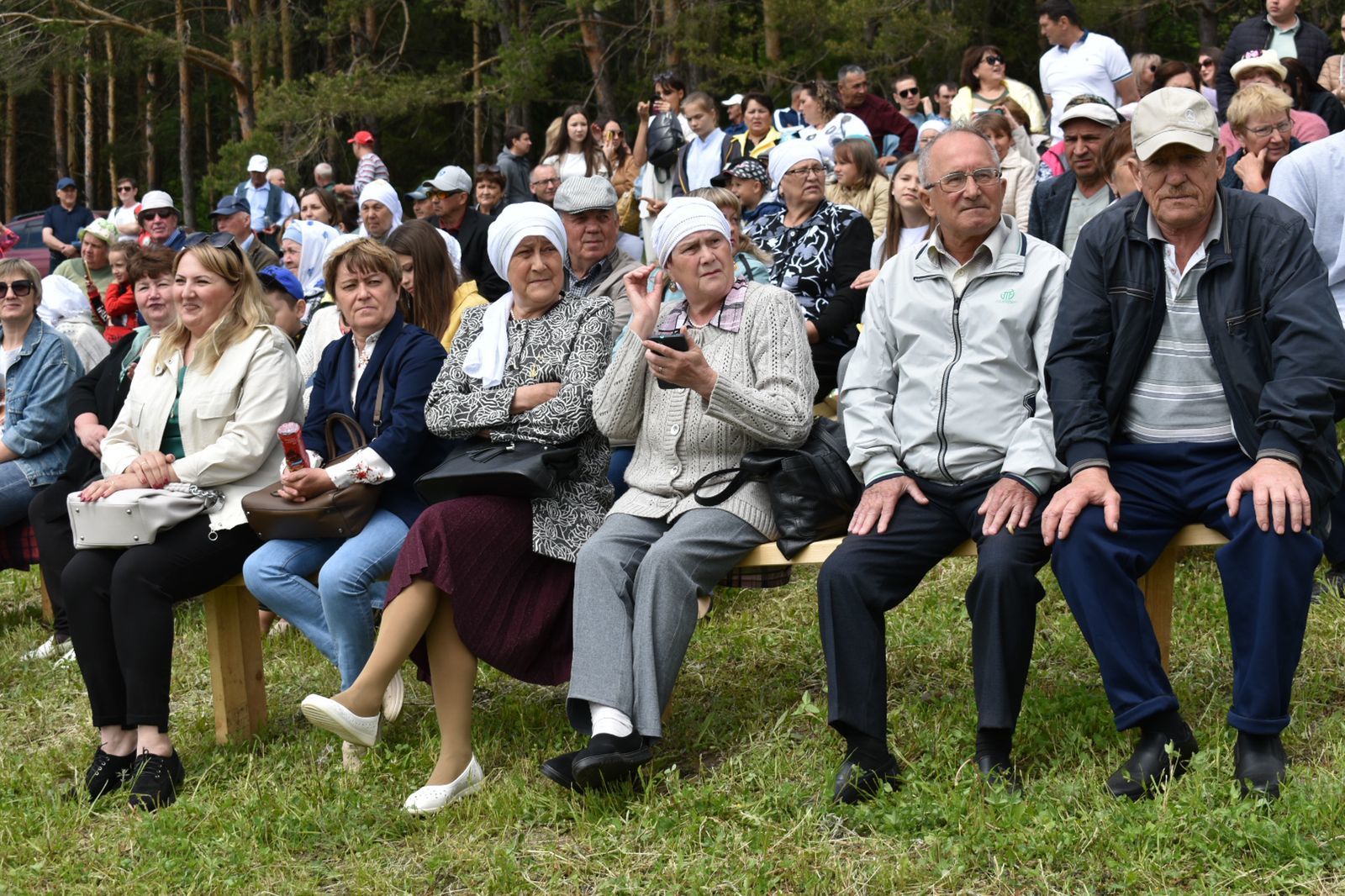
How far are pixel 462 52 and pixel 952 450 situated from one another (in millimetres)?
21564

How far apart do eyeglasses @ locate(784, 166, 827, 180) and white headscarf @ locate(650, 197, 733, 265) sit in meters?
2.01

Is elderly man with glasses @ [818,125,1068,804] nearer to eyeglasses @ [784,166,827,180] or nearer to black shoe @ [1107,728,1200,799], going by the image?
black shoe @ [1107,728,1200,799]

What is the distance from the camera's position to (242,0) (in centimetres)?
2522

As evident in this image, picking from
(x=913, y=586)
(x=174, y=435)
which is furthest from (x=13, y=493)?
(x=913, y=586)

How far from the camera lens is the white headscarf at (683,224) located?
14.0ft

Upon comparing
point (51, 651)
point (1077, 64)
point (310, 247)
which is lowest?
point (51, 651)

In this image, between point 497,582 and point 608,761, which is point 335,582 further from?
point 608,761

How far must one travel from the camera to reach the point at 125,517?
14.7 ft

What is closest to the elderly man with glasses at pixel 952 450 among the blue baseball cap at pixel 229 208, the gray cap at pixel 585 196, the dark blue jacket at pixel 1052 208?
the gray cap at pixel 585 196

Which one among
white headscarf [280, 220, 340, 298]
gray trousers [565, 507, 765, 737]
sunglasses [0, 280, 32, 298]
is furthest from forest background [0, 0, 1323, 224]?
gray trousers [565, 507, 765, 737]

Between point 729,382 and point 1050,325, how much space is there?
0.89 m

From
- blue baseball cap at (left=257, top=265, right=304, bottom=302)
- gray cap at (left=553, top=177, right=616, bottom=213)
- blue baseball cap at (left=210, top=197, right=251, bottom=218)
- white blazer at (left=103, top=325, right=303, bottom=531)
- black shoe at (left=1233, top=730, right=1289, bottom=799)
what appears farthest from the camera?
blue baseball cap at (left=210, top=197, right=251, bottom=218)

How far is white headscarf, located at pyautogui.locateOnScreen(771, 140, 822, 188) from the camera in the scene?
6.29 meters

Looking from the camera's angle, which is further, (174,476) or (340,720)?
(174,476)
